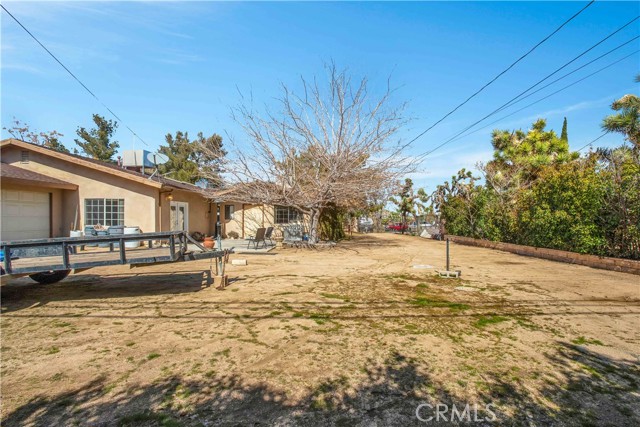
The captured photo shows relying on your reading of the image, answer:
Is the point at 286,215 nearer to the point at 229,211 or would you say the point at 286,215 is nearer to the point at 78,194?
the point at 229,211

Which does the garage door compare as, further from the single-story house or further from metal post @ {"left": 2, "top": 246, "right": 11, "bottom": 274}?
metal post @ {"left": 2, "top": 246, "right": 11, "bottom": 274}

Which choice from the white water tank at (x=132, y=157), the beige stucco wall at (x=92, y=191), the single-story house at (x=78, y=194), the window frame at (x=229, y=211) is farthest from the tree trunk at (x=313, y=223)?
the white water tank at (x=132, y=157)

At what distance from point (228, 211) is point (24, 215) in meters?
10.5

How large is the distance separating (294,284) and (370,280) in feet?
6.32

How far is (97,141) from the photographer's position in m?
38.0

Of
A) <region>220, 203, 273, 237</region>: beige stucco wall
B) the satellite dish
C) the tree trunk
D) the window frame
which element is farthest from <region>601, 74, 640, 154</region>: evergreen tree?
the satellite dish

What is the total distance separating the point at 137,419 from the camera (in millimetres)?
2496

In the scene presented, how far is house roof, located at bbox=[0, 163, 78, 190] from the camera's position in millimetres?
11477

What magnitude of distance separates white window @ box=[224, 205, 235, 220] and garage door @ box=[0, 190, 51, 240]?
9.36 m

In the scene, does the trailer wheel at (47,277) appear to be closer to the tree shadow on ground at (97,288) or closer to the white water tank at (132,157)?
the tree shadow on ground at (97,288)

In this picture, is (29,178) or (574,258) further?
(29,178)

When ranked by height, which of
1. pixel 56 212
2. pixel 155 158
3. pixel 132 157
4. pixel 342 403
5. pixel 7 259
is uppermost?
pixel 132 157

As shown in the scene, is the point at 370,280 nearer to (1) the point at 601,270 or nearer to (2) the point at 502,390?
(2) the point at 502,390

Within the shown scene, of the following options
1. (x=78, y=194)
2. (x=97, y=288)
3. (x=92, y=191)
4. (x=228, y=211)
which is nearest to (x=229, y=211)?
(x=228, y=211)
